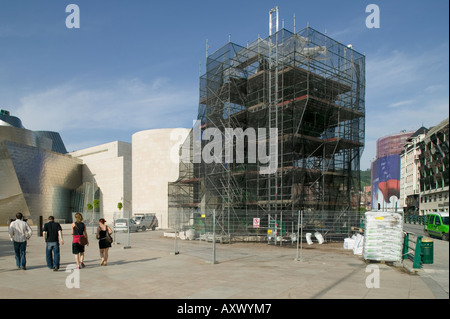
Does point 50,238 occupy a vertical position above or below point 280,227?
above

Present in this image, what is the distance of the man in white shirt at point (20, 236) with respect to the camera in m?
11.0

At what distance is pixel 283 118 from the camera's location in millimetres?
25031

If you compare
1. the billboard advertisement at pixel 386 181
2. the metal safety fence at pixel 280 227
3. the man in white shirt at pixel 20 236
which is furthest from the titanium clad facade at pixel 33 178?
the billboard advertisement at pixel 386 181

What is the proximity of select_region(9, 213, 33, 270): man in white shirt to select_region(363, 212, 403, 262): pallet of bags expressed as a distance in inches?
456

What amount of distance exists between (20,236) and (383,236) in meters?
12.2

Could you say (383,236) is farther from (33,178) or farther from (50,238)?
(33,178)

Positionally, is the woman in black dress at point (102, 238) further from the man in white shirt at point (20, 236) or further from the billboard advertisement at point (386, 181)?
the billboard advertisement at point (386, 181)

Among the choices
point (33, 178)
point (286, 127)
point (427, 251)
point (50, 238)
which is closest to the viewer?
point (50, 238)

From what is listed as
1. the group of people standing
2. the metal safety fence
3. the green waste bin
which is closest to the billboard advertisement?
the metal safety fence

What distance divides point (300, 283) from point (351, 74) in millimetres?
21861

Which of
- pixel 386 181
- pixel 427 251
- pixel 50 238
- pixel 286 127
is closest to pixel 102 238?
pixel 50 238

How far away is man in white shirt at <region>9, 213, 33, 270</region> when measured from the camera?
1097 cm

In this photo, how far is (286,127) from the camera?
2475 cm

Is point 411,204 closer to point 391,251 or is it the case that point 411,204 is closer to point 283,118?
point 283,118
